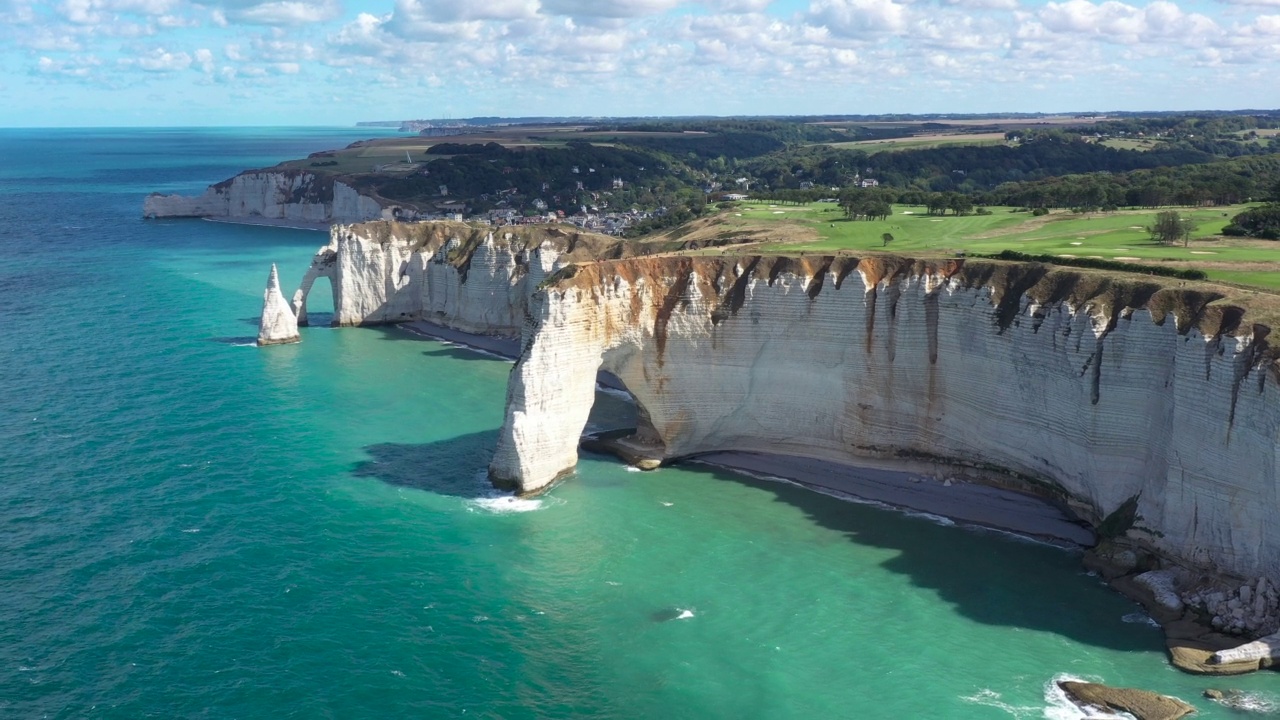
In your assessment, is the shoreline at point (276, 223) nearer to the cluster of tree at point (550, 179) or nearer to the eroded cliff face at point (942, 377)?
the cluster of tree at point (550, 179)

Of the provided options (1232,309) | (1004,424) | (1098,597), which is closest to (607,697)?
(1098,597)

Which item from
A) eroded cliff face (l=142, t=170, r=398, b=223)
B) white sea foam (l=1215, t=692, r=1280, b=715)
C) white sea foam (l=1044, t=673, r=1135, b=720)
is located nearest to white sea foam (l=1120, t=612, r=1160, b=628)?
white sea foam (l=1215, t=692, r=1280, b=715)

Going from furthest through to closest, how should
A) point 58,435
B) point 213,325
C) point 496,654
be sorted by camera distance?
1. point 213,325
2. point 58,435
3. point 496,654

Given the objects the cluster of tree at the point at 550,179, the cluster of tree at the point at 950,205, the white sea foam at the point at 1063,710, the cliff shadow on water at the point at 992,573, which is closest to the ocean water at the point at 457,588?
the cliff shadow on water at the point at 992,573

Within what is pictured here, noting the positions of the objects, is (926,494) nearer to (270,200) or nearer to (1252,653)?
(1252,653)

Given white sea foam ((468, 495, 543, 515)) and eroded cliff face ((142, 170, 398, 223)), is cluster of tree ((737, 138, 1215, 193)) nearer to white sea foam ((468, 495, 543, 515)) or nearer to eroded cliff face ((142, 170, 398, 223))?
eroded cliff face ((142, 170, 398, 223))

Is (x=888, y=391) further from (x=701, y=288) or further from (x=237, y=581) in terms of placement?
(x=237, y=581)

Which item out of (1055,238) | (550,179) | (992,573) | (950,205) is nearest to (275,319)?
(1055,238)

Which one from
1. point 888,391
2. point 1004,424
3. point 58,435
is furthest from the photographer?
point 58,435
